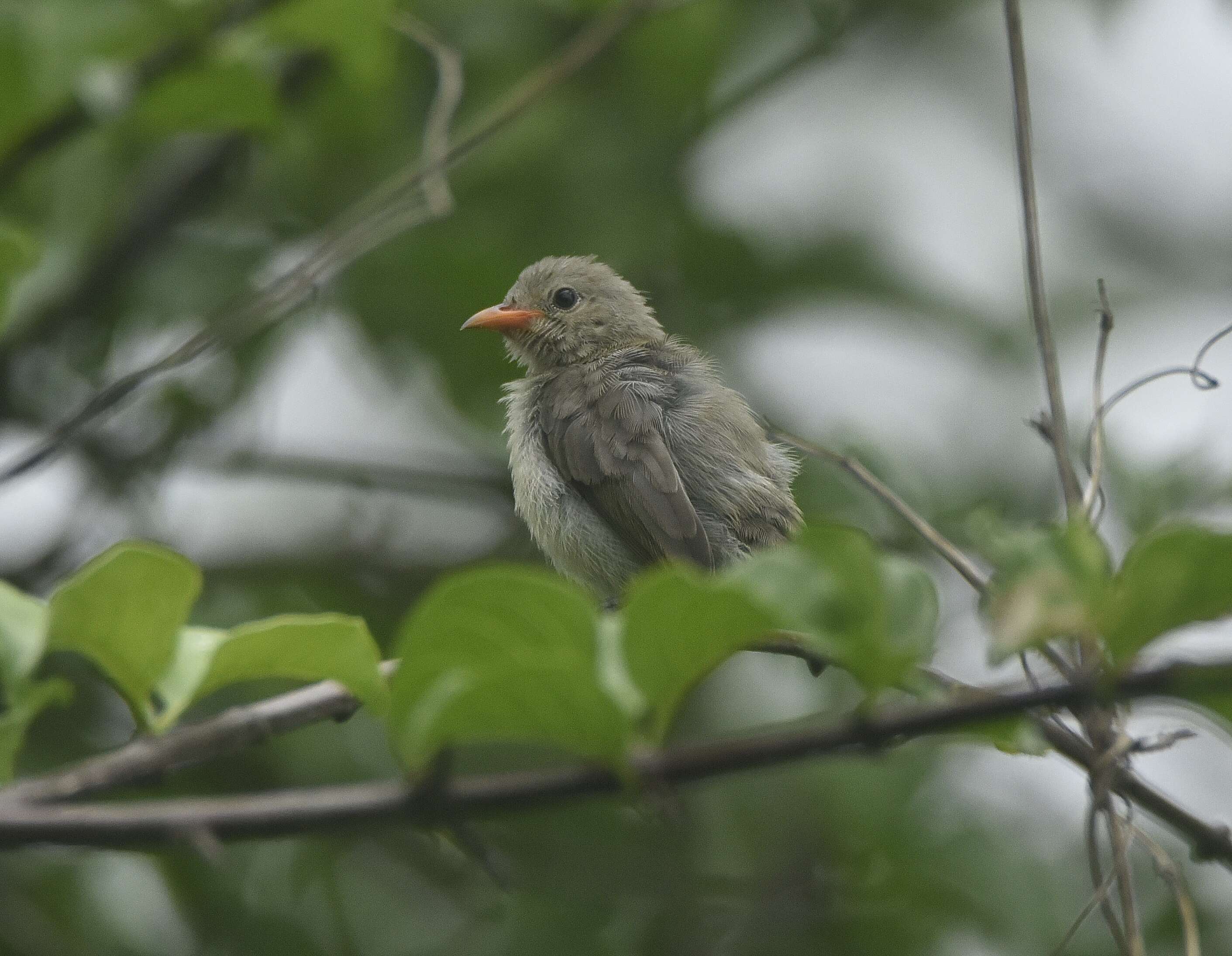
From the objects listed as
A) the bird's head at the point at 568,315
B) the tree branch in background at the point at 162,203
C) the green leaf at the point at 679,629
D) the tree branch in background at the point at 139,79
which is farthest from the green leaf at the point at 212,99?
the green leaf at the point at 679,629

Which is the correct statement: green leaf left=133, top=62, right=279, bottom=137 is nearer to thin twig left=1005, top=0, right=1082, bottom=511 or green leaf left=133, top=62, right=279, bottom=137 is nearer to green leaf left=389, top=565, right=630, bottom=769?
thin twig left=1005, top=0, right=1082, bottom=511

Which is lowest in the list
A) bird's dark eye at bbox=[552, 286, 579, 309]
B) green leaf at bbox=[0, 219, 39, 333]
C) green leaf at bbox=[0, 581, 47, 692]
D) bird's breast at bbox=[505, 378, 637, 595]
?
green leaf at bbox=[0, 581, 47, 692]

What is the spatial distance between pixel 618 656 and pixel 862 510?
11.1 ft

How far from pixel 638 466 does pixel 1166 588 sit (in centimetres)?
331

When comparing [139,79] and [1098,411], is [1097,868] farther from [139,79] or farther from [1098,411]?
[139,79]

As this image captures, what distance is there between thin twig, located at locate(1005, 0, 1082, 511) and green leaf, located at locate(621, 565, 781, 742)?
845mm

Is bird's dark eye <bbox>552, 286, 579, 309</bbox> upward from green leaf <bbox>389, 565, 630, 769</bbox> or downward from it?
upward

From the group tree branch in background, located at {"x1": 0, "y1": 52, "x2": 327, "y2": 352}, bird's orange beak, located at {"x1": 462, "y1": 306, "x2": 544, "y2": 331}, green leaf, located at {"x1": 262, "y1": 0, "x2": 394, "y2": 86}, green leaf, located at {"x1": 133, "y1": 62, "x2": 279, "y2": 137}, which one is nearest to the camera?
green leaf, located at {"x1": 262, "y1": 0, "x2": 394, "y2": 86}

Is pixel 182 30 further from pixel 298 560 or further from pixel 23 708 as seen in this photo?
pixel 23 708

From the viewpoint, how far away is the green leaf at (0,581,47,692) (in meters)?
1.57

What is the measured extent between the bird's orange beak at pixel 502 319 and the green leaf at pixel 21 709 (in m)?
3.61

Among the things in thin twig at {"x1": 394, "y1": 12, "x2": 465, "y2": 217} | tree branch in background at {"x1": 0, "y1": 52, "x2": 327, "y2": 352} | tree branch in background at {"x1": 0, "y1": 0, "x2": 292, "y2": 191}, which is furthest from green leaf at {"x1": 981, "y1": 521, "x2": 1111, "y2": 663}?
tree branch in background at {"x1": 0, "y1": 52, "x2": 327, "y2": 352}

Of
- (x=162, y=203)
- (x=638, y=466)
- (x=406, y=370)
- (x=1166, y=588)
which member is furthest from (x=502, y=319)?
(x=1166, y=588)

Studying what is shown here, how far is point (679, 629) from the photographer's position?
125 cm
